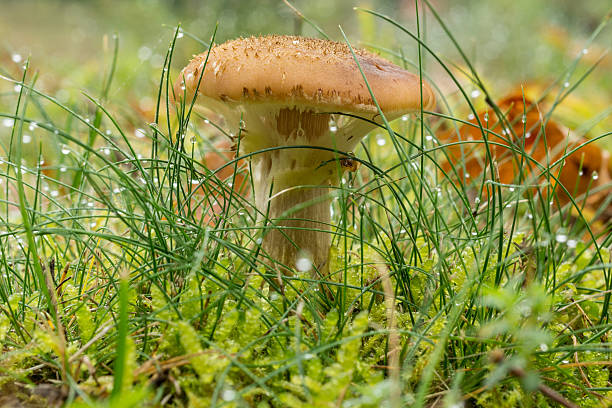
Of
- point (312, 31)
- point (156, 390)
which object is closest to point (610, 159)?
point (156, 390)

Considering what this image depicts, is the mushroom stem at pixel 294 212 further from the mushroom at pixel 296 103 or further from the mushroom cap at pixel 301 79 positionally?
the mushroom cap at pixel 301 79

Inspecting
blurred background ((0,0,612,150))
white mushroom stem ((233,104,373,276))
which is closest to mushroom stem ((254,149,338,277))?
white mushroom stem ((233,104,373,276))

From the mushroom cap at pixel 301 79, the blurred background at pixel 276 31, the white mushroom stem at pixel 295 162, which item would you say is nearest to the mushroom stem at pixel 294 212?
the white mushroom stem at pixel 295 162

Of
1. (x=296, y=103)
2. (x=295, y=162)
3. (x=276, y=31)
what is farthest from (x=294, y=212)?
(x=276, y=31)

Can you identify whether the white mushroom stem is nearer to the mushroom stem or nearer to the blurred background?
the mushroom stem

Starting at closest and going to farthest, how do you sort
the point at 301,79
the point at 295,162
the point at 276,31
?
the point at 301,79
the point at 295,162
the point at 276,31

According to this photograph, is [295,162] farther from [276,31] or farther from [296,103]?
[276,31]
